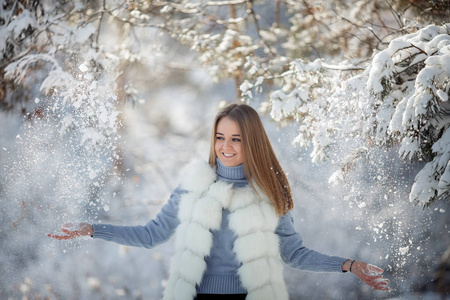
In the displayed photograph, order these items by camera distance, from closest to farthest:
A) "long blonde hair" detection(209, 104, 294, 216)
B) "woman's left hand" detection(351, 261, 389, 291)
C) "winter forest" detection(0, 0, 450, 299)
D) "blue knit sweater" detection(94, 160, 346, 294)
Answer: "woman's left hand" detection(351, 261, 389, 291)
"blue knit sweater" detection(94, 160, 346, 294)
"long blonde hair" detection(209, 104, 294, 216)
"winter forest" detection(0, 0, 450, 299)

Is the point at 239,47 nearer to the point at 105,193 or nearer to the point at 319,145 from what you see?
the point at 319,145

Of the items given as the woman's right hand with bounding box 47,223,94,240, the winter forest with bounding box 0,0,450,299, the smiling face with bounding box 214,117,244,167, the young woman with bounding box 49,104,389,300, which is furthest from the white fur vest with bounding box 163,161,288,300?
the winter forest with bounding box 0,0,450,299

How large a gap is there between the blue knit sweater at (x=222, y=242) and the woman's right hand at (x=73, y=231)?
36mm

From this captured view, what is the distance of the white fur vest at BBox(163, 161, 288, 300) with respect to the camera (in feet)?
6.17

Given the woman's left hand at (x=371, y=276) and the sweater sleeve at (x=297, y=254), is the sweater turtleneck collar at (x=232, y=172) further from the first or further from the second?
the woman's left hand at (x=371, y=276)

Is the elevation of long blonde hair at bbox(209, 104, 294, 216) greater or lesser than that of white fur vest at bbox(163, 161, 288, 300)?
greater

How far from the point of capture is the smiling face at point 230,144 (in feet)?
6.72

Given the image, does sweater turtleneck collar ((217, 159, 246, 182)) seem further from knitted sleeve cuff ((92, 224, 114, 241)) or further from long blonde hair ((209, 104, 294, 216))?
knitted sleeve cuff ((92, 224, 114, 241))

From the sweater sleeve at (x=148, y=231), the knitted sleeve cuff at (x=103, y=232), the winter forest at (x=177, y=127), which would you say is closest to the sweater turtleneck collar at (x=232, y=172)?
the sweater sleeve at (x=148, y=231)

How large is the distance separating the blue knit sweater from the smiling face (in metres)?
0.04

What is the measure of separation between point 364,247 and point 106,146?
302cm

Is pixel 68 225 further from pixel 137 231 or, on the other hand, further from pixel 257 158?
pixel 257 158

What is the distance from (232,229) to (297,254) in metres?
0.36

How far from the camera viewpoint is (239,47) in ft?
13.4
